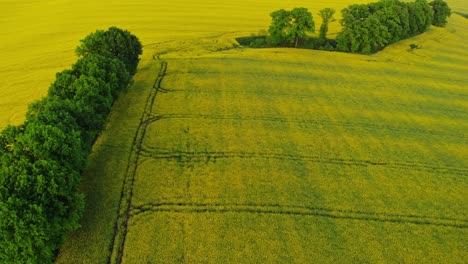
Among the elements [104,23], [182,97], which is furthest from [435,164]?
[104,23]

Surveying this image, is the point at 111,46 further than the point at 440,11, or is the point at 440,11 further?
the point at 440,11

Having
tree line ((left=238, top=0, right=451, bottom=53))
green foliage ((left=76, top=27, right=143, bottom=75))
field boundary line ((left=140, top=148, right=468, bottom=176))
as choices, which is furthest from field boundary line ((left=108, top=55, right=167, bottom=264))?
tree line ((left=238, top=0, right=451, bottom=53))

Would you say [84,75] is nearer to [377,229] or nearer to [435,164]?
[377,229]

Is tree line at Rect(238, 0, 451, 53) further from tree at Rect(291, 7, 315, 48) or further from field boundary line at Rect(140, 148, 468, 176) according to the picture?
field boundary line at Rect(140, 148, 468, 176)

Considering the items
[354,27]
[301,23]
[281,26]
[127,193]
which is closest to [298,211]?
[127,193]

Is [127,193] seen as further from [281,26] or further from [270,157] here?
[281,26]

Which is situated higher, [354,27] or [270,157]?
[354,27]
